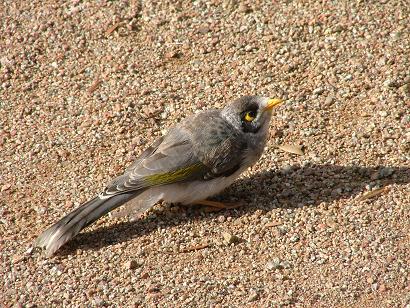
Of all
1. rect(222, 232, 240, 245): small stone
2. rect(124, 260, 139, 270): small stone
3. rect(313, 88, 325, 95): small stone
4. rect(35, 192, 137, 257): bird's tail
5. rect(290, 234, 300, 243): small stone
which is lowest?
rect(290, 234, 300, 243): small stone

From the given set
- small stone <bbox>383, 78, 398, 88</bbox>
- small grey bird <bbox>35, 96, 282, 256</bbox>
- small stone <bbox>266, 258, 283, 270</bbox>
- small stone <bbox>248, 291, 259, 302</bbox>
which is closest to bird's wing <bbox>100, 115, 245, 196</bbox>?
small grey bird <bbox>35, 96, 282, 256</bbox>

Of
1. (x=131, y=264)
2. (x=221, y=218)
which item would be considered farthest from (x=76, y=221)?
(x=221, y=218)

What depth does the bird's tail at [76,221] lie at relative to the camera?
297 inches

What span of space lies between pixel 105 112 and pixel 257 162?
187 centimetres

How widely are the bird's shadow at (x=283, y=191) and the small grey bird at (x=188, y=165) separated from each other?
19cm

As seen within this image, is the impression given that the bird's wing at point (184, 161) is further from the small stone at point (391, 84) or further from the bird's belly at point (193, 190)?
the small stone at point (391, 84)

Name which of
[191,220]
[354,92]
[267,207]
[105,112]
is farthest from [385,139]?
[105,112]

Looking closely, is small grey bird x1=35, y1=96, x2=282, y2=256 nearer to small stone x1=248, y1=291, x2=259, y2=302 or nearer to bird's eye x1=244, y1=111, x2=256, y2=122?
bird's eye x1=244, y1=111, x2=256, y2=122

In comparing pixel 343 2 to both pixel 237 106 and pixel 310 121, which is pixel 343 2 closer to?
pixel 310 121

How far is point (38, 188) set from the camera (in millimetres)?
8422

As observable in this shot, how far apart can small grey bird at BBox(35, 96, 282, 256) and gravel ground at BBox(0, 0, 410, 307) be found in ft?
0.74

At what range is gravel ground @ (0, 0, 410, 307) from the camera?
7.25 m

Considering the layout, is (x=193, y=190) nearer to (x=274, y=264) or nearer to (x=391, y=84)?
(x=274, y=264)

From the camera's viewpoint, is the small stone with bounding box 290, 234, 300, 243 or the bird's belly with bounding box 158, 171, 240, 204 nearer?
the small stone with bounding box 290, 234, 300, 243
